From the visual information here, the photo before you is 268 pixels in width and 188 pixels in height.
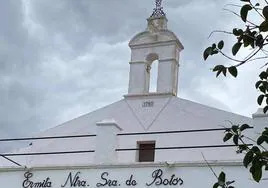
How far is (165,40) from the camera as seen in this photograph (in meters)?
17.3

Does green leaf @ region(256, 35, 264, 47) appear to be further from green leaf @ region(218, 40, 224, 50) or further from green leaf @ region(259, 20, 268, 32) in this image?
green leaf @ region(218, 40, 224, 50)

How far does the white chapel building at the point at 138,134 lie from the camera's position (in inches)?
498

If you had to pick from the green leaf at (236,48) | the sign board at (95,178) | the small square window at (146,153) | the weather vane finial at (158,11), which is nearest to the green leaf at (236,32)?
the green leaf at (236,48)

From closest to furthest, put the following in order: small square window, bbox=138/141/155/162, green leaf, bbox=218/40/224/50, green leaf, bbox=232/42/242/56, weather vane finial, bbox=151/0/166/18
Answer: green leaf, bbox=232/42/242/56 → green leaf, bbox=218/40/224/50 → small square window, bbox=138/141/155/162 → weather vane finial, bbox=151/0/166/18

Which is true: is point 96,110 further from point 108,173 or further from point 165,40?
point 108,173

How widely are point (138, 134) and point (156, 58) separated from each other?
12.3 feet

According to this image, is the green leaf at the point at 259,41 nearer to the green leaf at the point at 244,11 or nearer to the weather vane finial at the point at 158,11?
the green leaf at the point at 244,11

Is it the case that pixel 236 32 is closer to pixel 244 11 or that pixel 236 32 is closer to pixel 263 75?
pixel 244 11

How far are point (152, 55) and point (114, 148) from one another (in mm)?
5537

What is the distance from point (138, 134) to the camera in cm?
1455

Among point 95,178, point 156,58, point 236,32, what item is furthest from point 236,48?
point 156,58

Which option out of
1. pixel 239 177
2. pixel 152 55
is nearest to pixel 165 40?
pixel 152 55

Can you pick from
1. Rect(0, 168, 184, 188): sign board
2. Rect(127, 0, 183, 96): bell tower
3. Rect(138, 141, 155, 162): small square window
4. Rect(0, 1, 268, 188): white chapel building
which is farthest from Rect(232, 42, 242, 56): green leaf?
Rect(127, 0, 183, 96): bell tower

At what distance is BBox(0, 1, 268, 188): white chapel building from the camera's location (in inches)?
498
